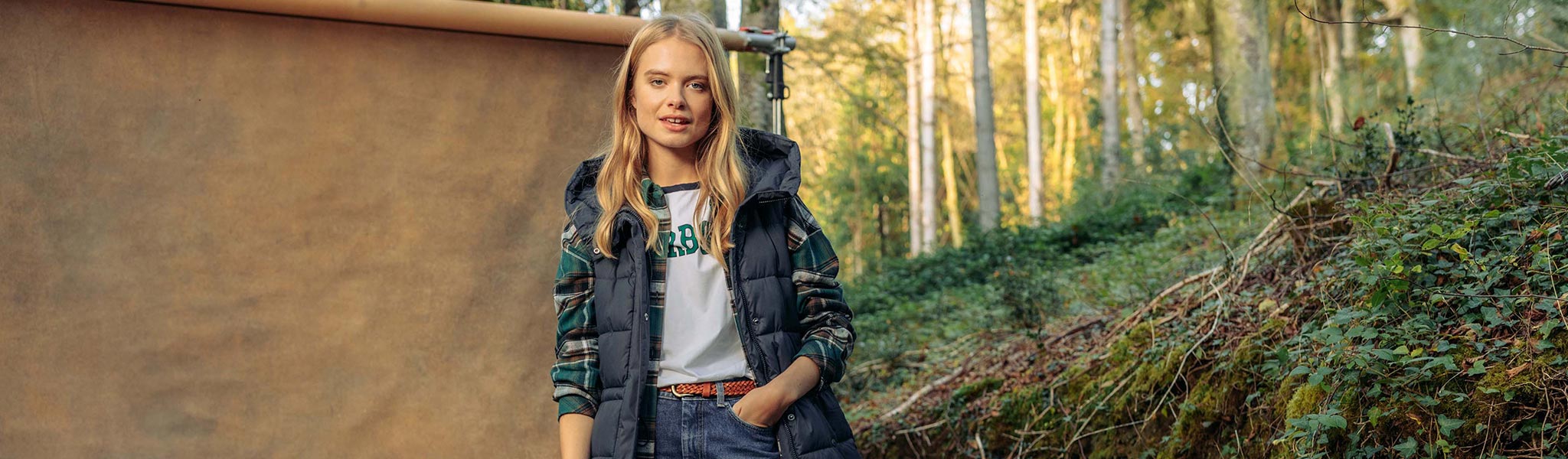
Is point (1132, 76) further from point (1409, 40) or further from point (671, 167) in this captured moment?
point (671, 167)

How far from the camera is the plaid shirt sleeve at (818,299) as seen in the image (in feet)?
7.54

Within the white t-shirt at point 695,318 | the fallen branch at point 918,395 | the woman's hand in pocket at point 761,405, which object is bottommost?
the fallen branch at point 918,395

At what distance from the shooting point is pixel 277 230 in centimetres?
295

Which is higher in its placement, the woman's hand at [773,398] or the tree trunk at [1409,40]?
the tree trunk at [1409,40]

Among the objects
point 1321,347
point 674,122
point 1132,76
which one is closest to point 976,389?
point 1321,347

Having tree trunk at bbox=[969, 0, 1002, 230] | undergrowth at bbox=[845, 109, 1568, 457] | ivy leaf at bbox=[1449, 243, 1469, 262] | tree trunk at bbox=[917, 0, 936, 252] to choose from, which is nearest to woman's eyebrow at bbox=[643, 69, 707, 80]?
undergrowth at bbox=[845, 109, 1568, 457]

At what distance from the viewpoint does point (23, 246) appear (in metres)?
2.71

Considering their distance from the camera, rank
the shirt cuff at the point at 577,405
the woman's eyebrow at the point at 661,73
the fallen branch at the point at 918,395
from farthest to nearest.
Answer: the fallen branch at the point at 918,395 < the woman's eyebrow at the point at 661,73 < the shirt cuff at the point at 577,405

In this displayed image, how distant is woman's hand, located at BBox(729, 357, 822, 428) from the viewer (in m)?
2.18

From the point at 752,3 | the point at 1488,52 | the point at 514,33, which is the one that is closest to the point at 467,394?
the point at 514,33

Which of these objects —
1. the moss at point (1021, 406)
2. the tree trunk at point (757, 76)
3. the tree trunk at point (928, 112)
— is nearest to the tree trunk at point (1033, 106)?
the tree trunk at point (928, 112)

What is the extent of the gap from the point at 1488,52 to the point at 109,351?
1190 cm

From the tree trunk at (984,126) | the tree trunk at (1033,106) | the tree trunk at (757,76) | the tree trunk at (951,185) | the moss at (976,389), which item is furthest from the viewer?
the tree trunk at (951,185)

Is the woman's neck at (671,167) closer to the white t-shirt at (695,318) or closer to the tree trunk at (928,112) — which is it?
the white t-shirt at (695,318)
